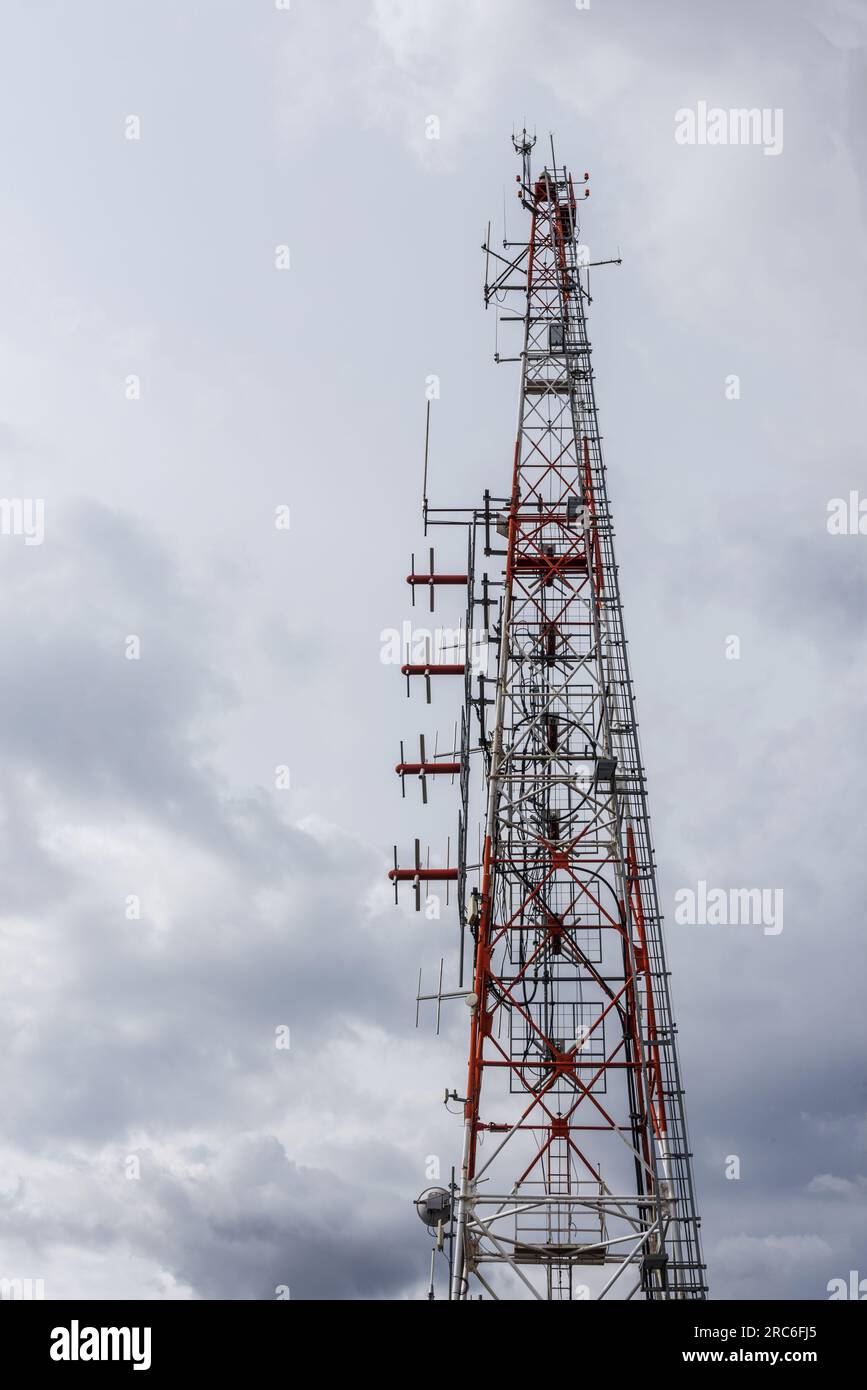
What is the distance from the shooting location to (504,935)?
3650cm

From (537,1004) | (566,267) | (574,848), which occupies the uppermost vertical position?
(566,267)

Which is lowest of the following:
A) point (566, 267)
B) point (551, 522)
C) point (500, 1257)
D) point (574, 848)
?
point (500, 1257)

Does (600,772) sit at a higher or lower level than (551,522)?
lower
